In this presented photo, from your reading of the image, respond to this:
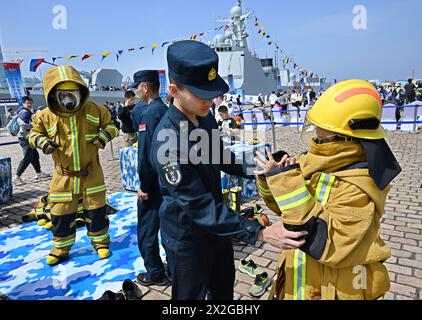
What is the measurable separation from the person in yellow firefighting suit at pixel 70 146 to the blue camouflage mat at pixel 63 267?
189mm

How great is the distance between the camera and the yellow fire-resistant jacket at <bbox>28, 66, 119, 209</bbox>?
11.0 feet

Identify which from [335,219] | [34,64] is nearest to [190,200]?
[335,219]

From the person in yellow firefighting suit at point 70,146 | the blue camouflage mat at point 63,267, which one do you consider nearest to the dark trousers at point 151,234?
the blue camouflage mat at point 63,267

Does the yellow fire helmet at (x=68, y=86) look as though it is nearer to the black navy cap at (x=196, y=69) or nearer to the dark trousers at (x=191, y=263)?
the black navy cap at (x=196, y=69)

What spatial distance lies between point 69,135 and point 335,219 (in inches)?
122

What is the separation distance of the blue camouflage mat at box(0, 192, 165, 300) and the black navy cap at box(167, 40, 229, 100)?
8.18 ft

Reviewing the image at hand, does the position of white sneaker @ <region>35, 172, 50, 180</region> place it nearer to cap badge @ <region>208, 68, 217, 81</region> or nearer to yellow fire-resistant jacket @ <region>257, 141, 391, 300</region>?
cap badge @ <region>208, 68, 217, 81</region>

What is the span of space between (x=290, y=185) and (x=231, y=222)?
0.40 metres

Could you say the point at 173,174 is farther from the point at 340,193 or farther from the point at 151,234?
the point at 151,234

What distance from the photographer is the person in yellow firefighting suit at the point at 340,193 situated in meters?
1.29

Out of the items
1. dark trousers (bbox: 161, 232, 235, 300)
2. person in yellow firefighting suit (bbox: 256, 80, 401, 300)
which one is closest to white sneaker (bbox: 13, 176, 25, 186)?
dark trousers (bbox: 161, 232, 235, 300)

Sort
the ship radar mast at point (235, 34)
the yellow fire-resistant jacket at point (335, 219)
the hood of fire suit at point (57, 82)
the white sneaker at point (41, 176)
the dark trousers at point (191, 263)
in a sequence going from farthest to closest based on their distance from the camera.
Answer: the ship radar mast at point (235, 34) → the white sneaker at point (41, 176) → the hood of fire suit at point (57, 82) → the dark trousers at point (191, 263) → the yellow fire-resistant jacket at point (335, 219)
